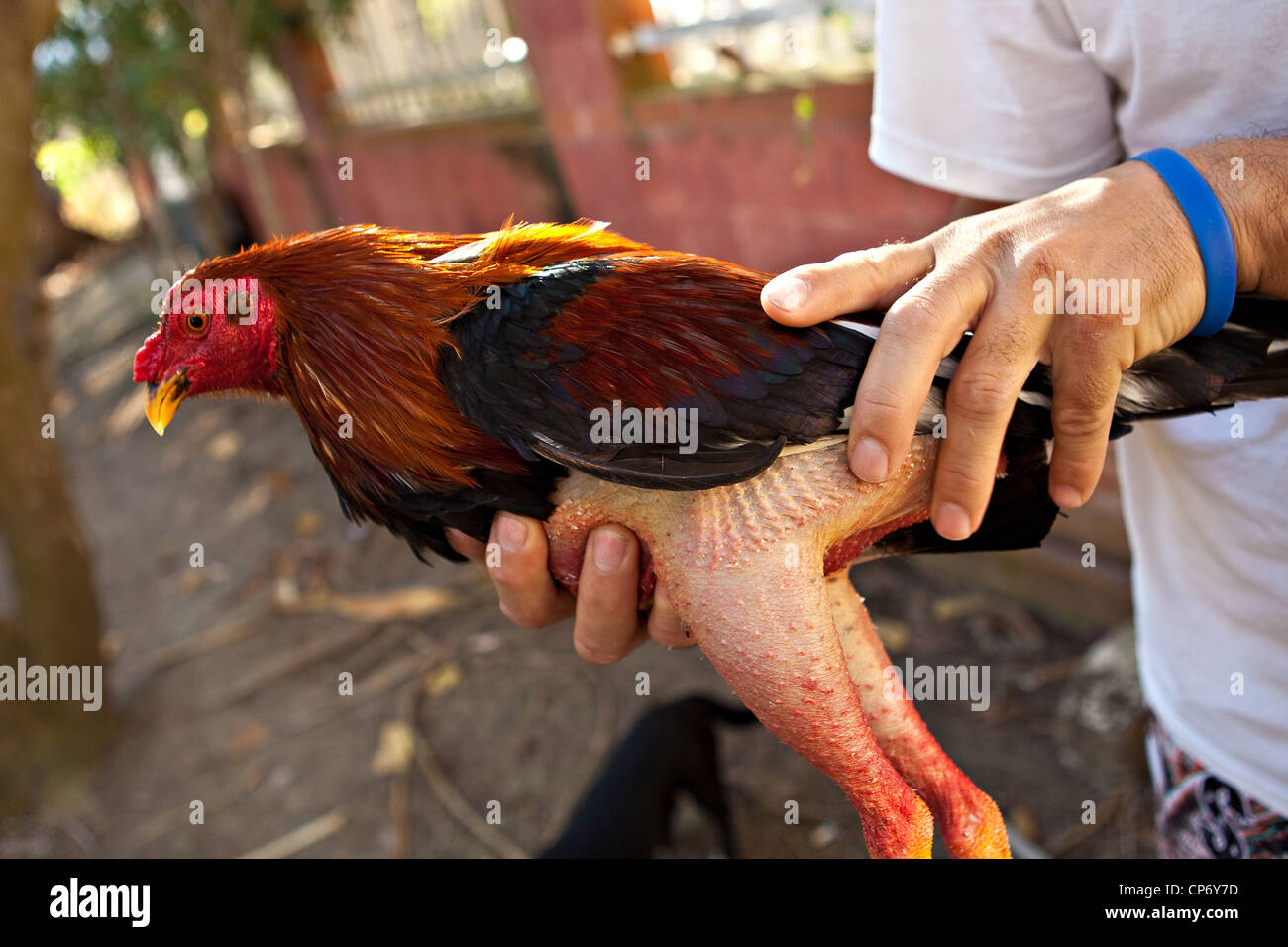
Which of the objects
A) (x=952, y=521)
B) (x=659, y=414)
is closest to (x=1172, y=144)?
(x=952, y=521)

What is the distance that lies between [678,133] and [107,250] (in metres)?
17.0

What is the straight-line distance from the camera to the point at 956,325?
1003mm

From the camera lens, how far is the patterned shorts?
1515mm

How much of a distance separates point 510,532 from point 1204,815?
1.46m

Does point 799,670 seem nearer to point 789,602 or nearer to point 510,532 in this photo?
point 789,602

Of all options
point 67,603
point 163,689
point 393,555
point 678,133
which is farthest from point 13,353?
point 678,133

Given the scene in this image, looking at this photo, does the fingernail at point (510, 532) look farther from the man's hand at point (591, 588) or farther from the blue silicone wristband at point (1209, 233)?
the blue silicone wristband at point (1209, 233)

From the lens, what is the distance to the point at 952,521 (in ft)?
3.63

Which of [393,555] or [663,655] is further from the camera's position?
[393,555]

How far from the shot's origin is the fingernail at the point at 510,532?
3.94ft

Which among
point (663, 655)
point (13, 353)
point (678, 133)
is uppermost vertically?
point (678, 133)

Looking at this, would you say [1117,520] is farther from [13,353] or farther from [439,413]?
[13,353]

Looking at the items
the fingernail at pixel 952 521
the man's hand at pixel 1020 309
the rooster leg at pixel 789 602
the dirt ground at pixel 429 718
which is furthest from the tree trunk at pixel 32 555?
the fingernail at pixel 952 521

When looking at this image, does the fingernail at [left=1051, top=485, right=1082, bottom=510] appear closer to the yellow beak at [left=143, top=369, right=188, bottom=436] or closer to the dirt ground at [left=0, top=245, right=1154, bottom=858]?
the yellow beak at [left=143, top=369, right=188, bottom=436]
